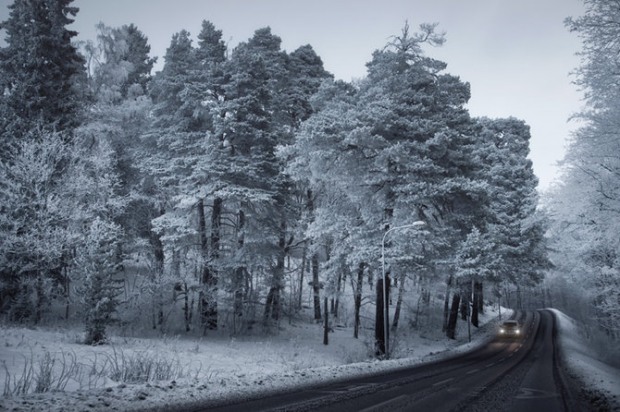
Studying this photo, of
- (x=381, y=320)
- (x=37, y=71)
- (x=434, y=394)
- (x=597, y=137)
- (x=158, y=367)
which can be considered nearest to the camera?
(x=158, y=367)

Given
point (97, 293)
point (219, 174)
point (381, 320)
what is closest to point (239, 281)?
point (219, 174)

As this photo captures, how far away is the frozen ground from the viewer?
7.08 metres

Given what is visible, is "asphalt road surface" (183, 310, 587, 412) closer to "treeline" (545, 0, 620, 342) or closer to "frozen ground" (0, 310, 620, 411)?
"frozen ground" (0, 310, 620, 411)

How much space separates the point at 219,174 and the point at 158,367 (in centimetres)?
1206

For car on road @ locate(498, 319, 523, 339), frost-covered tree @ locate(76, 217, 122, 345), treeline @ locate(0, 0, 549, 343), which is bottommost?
car on road @ locate(498, 319, 523, 339)

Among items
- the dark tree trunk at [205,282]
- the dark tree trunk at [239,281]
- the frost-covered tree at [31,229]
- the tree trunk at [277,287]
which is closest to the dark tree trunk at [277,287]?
the tree trunk at [277,287]

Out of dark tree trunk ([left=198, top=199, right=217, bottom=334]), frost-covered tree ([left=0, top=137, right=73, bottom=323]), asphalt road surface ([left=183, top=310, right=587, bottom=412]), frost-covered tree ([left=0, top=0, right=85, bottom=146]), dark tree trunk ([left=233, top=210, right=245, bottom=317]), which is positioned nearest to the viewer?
asphalt road surface ([left=183, top=310, right=587, bottom=412])

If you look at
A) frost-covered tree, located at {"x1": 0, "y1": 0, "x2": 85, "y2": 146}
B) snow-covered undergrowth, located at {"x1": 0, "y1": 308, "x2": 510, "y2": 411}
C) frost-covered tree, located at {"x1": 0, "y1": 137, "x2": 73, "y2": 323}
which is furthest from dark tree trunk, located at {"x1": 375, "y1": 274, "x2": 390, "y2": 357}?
frost-covered tree, located at {"x1": 0, "y1": 0, "x2": 85, "y2": 146}

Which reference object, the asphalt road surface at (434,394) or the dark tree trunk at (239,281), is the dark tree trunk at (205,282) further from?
the asphalt road surface at (434,394)

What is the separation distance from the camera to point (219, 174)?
2050cm

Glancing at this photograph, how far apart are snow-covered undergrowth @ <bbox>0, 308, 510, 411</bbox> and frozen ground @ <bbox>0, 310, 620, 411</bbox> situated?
0.02 meters

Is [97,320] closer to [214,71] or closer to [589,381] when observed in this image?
[214,71]

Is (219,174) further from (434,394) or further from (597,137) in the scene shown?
(597,137)

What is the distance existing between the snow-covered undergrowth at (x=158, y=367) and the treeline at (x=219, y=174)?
2.22m
